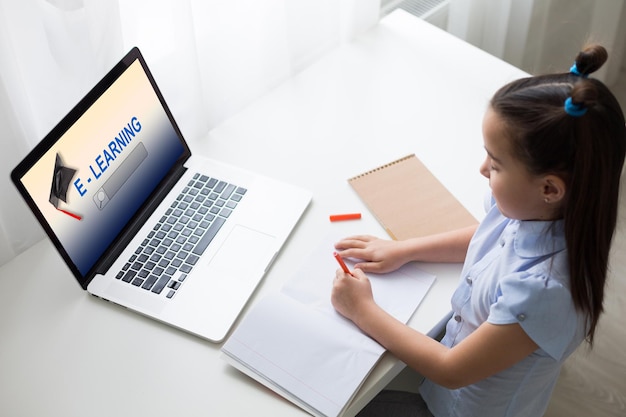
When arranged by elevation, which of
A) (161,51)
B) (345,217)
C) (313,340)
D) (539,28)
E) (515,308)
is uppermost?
(539,28)

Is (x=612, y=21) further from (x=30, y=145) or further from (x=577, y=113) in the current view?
(x=30, y=145)

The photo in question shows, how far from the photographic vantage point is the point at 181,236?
1.16 m

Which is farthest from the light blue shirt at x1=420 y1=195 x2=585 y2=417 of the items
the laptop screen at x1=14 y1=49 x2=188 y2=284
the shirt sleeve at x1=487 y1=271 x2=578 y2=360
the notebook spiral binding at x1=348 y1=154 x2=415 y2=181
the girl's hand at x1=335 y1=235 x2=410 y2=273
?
the laptop screen at x1=14 y1=49 x2=188 y2=284

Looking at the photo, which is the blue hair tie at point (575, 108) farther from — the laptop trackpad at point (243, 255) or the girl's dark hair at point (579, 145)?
the laptop trackpad at point (243, 255)

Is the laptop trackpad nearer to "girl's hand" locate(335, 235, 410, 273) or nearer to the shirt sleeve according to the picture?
"girl's hand" locate(335, 235, 410, 273)

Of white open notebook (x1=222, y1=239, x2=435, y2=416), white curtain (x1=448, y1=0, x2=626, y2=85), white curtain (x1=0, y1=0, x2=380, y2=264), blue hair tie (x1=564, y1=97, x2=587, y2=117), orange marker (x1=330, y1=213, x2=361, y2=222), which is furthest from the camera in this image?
white curtain (x1=448, y1=0, x2=626, y2=85)

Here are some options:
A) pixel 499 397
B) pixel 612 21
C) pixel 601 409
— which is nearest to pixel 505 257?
pixel 499 397

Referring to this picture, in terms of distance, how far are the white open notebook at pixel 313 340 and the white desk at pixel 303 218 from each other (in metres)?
0.02

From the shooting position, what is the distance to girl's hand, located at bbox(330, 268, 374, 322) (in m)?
1.04

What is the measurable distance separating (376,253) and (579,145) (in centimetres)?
36

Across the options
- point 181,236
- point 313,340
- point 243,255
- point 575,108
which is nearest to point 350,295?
A: point 313,340

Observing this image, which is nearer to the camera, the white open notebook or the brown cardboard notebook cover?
the white open notebook

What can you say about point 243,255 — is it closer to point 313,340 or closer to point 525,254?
point 313,340

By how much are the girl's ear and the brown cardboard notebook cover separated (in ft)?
0.88
